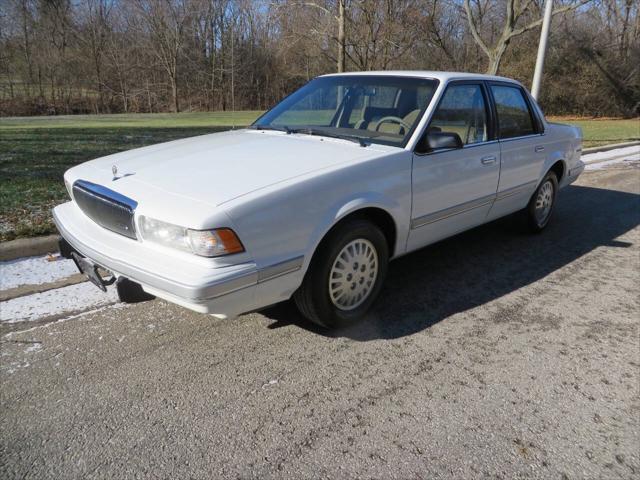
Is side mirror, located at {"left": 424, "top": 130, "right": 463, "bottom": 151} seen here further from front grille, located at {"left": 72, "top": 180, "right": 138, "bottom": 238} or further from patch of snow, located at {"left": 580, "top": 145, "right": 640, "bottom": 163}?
patch of snow, located at {"left": 580, "top": 145, "right": 640, "bottom": 163}

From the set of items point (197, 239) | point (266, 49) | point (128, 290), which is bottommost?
point (128, 290)

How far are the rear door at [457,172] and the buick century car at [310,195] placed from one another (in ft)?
0.05

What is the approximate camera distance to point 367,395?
2.62m

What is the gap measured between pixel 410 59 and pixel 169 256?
28.9 metres

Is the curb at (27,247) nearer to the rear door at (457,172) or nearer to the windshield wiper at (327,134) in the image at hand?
the windshield wiper at (327,134)

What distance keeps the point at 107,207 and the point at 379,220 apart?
1.71 metres

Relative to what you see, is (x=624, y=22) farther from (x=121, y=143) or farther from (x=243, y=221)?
(x=243, y=221)

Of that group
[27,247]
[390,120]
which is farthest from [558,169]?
[27,247]

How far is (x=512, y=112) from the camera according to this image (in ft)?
15.3

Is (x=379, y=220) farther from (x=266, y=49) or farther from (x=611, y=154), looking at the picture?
(x=266, y=49)

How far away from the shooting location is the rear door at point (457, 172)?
353 centimetres

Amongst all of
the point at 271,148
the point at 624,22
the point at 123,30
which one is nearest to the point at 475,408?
the point at 271,148

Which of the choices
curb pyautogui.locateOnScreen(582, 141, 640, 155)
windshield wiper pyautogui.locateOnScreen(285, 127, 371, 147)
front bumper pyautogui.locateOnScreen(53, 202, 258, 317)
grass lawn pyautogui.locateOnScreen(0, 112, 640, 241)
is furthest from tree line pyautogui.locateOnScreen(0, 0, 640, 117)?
front bumper pyautogui.locateOnScreen(53, 202, 258, 317)

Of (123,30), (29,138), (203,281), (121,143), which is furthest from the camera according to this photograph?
(123,30)
